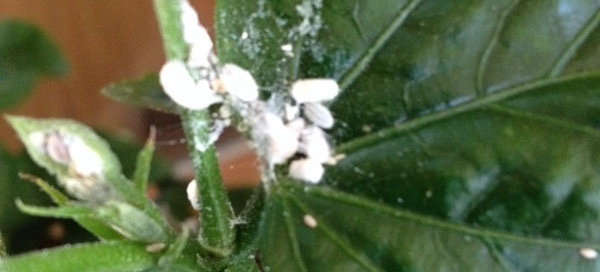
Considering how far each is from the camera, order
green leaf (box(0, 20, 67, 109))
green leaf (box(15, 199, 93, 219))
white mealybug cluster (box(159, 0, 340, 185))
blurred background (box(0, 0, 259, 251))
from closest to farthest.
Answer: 1. green leaf (box(15, 199, 93, 219))
2. white mealybug cluster (box(159, 0, 340, 185))
3. green leaf (box(0, 20, 67, 109))
4. blurred background (box(0, 0, 259, 251))

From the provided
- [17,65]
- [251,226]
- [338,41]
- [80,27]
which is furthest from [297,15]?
[80,27]

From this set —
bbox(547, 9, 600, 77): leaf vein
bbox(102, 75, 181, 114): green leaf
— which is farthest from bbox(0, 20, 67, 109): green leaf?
bbox(547, 9, 600, 77): leaf vein

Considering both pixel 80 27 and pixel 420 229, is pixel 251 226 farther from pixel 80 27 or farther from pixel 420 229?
pixel 80 27

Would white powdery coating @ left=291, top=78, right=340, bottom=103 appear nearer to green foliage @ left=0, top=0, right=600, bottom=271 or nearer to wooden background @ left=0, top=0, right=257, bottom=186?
green foliage @ left=0, top=0, right=600, bottom=271

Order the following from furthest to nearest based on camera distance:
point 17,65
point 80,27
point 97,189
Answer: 1. point 80,27
2. point 17,65
3. point 97,189

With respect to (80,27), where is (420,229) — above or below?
above

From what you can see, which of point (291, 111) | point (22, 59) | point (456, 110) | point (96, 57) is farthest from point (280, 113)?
point (96, 57)

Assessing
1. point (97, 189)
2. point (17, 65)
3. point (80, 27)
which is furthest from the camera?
point (80, 27)

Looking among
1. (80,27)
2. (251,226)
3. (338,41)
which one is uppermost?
(338,41)
